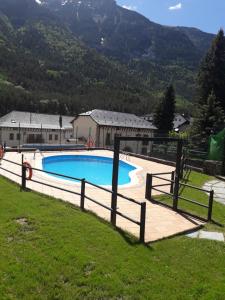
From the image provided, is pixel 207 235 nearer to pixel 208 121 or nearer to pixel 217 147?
pixel 217 147

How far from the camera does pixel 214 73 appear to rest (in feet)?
111

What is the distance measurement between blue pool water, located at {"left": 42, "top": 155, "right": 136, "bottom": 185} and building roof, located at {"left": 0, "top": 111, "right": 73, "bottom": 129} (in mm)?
17740

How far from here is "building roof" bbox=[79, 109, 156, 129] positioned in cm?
3431

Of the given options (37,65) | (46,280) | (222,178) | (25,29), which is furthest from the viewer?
(25,29)

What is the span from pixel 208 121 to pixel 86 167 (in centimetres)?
1137

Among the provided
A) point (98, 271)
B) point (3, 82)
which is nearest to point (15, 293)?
point (98, 271)

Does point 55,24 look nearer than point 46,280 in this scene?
No

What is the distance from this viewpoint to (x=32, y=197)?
8.53 meters

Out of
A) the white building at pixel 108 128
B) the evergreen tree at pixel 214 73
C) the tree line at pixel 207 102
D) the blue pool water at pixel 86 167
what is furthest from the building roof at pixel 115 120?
the blue pool water at pixel 86 167

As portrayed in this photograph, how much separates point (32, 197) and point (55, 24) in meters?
191

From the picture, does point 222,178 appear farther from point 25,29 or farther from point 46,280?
point 25,29

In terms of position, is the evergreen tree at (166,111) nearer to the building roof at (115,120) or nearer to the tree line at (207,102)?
the tree line at (207,102)

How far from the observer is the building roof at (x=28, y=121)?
3822cm

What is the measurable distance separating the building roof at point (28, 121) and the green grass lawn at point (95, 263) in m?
32.8
